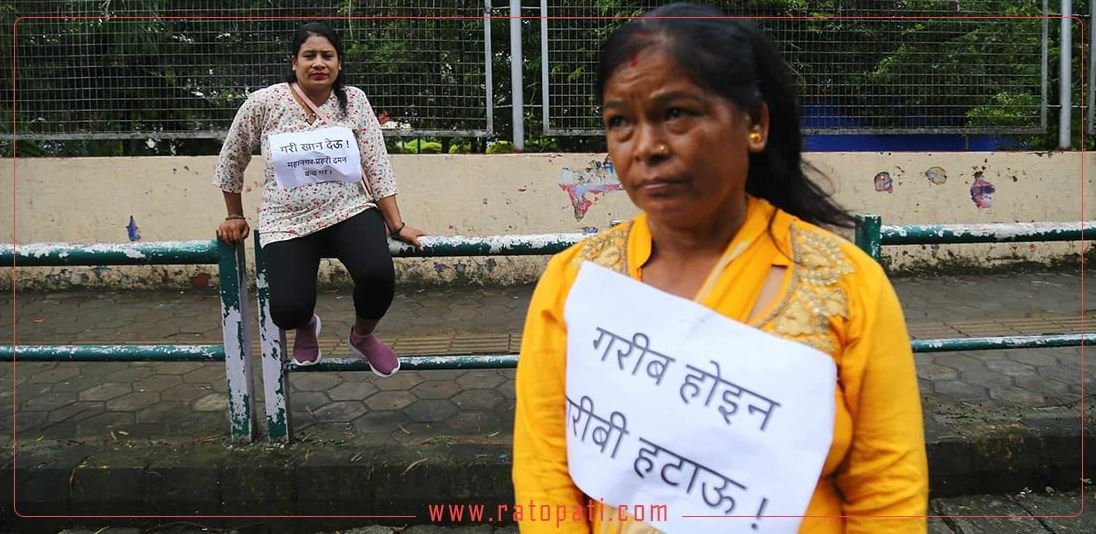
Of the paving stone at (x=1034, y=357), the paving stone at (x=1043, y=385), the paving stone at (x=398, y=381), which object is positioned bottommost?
the paving stone at (x=1043, y=385)

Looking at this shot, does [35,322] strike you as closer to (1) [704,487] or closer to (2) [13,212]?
(2) [13,212]

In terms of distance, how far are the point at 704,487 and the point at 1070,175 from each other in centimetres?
676

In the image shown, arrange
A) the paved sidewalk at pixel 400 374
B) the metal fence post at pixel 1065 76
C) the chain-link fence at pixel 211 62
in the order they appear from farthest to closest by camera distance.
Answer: the metal fence post at pixel 1065 76 < the chain-link fence at pixel 211 62 < the paved sidewalk at pixel 400 374

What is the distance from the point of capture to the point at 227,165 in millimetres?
2953

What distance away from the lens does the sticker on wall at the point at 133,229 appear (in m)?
6.07

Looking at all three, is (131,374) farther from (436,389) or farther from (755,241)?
(755,241)

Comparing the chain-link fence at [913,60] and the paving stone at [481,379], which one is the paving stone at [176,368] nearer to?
the paving stone at [481,379]

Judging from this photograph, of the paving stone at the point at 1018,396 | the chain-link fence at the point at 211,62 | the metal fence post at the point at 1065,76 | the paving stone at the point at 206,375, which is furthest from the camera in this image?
the metal fence post at the point at 1065,76

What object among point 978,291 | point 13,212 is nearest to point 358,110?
point 13,212

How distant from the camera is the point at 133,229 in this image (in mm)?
6074

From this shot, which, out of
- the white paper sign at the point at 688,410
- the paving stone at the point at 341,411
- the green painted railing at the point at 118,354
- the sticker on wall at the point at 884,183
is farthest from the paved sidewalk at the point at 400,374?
the white paper sign at the point at 688,410

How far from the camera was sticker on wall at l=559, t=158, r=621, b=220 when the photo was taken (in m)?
6.11

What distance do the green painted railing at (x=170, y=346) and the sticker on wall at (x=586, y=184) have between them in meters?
3.58

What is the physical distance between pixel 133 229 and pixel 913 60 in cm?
651
